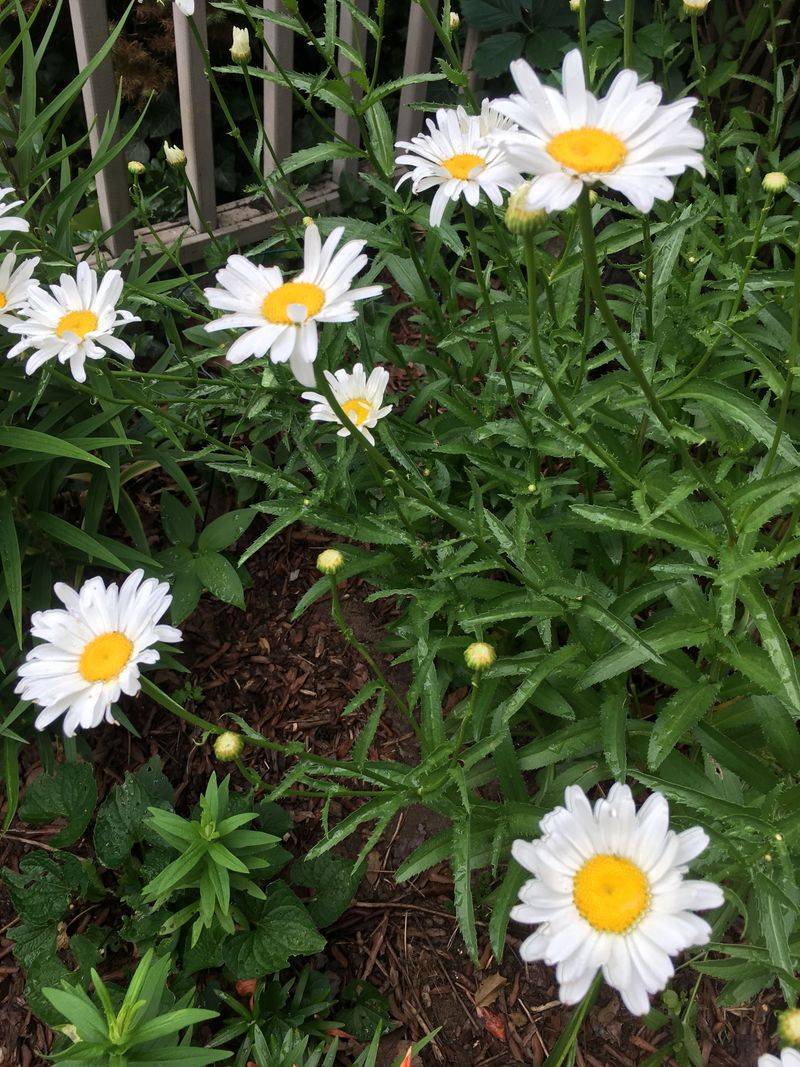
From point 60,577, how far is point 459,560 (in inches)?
48.1

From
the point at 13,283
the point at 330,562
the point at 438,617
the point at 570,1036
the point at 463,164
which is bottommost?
the point at 570,1036

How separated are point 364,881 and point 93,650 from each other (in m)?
1.20

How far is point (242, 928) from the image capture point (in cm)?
216

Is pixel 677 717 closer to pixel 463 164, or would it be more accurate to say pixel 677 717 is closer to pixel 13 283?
pixel 463 164

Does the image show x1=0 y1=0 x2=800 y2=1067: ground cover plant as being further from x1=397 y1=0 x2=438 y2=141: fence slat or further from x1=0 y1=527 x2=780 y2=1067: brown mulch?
x1=397 y1=0 x2=438 y2=141: fence slat

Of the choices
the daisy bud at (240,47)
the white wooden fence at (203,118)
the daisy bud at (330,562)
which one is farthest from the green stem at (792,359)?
the white wooden fence at (203,118)

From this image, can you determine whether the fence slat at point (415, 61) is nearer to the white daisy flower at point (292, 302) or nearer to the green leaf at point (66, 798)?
the white daisy flower at point (292, 302)

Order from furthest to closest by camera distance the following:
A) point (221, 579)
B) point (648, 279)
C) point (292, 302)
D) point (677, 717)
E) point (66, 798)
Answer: point (221, 579)
point (66, 798)
point (648, 279)
point (677, 717)
point (292, 302)

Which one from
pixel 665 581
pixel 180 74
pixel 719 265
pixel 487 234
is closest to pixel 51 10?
pixel 180 74

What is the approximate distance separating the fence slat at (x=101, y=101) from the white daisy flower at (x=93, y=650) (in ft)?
4.84

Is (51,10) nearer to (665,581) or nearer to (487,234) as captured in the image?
(487,234)

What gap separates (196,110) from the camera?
3.16 m

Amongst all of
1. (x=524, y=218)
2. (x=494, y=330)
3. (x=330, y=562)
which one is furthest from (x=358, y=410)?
(x=524, y=218)

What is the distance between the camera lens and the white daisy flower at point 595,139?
3.92ft
